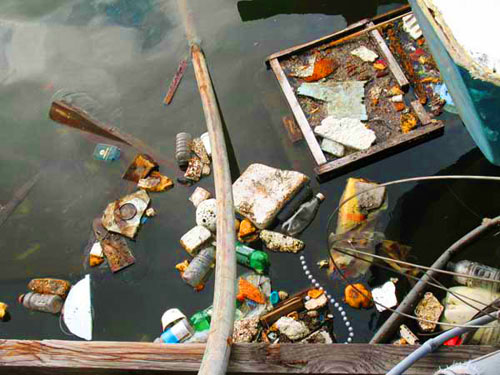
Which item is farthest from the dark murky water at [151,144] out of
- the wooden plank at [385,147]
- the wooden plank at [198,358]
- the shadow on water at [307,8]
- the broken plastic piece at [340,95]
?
the wooden plank at [198,358]

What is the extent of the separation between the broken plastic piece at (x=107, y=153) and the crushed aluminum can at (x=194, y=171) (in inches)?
31.4

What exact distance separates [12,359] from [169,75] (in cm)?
340

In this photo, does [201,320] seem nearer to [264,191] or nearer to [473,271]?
[264,191]

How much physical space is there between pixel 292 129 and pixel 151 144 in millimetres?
1429

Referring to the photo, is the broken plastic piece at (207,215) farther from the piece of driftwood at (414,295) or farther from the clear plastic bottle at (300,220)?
the piece of driftwood at (414,295)

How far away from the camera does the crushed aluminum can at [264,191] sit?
3932 millimetres

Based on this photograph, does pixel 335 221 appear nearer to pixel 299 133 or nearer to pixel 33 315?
pixel 299 133

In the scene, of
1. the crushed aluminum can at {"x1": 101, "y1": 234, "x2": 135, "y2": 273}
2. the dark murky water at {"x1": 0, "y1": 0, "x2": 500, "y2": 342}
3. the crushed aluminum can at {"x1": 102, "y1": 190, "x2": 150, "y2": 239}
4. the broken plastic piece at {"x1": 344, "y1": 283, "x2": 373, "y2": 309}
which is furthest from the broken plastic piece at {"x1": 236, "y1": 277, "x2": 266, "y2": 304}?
the crushed aluminum can at {"x1": 102, "y1": 190, "x2": 150, "y2": 239}

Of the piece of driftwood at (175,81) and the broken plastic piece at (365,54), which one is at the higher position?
the piece of driftwood at (175,81)

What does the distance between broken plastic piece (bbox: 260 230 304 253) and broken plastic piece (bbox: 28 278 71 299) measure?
5.69 feet

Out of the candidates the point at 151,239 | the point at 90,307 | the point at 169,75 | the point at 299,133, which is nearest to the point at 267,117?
the point at 299,133

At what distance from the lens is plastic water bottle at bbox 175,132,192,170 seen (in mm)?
4426

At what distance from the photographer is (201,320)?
362 centimetres

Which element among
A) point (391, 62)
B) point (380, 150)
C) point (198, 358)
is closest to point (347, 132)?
point (380, 150)
